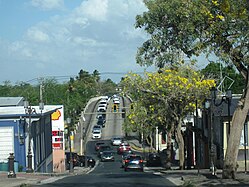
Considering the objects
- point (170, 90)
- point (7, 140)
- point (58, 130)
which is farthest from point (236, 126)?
point (58, 130)

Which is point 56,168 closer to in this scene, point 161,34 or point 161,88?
point 161,88

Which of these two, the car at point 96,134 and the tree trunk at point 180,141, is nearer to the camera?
the tree trunk at point 180,141

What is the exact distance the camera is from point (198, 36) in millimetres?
20625

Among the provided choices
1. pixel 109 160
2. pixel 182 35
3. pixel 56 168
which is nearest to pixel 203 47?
pixel 182 35

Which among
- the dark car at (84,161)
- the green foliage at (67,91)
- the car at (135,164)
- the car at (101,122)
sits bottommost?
the dark car at (84,161)

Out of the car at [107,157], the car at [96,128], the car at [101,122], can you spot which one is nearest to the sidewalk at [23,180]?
the car at [107,157]

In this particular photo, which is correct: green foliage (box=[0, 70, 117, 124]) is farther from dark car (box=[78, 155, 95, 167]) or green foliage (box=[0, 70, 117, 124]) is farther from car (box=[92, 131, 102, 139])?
dark car (box=[78, 155, 95, 167])

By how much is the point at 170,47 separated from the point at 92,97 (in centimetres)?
10541

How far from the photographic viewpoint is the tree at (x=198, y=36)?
20.0m

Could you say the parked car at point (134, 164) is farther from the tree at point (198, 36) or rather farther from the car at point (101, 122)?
the car at point (101, 122)

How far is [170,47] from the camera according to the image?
21.5 metres

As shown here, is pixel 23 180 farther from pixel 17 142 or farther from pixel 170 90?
pixel 170 90

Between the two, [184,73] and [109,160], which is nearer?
[184,73]

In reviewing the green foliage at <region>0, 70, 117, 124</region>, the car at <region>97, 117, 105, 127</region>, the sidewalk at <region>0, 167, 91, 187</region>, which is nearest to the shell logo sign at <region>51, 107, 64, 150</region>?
the green foliage at <region>0, 70, 117, 124</region>
